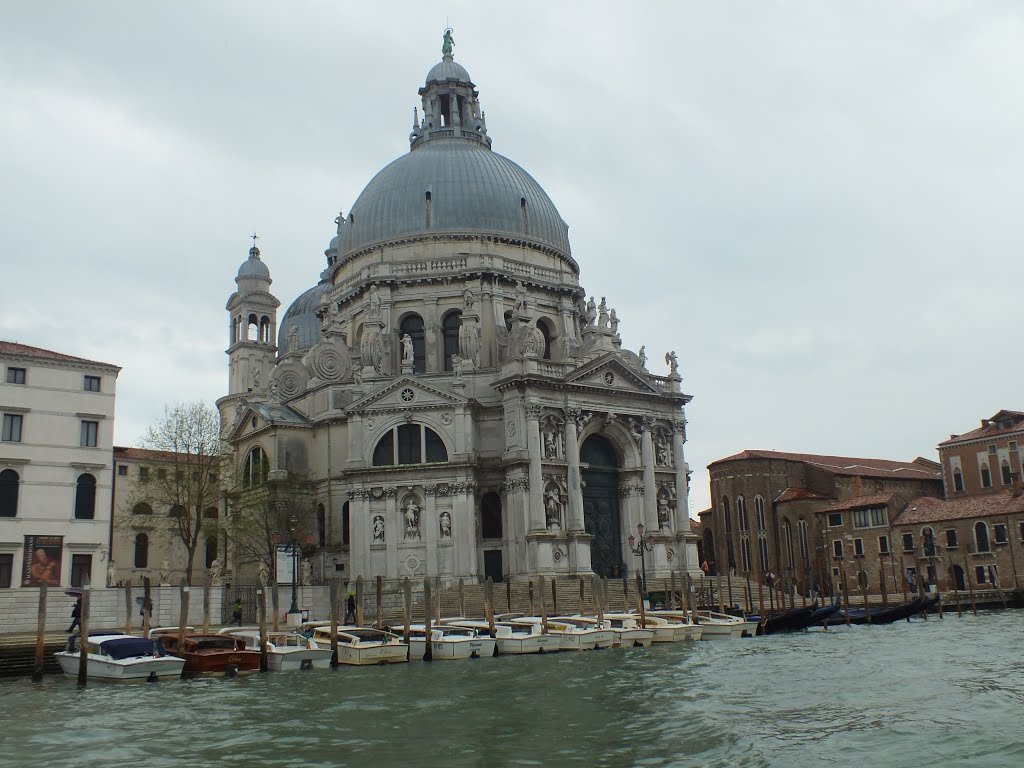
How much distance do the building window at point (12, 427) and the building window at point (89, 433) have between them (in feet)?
6.54

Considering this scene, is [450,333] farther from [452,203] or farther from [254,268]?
[254,268]

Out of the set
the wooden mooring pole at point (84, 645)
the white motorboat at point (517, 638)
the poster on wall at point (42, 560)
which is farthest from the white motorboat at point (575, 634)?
the poster on wall at point (42, 560)

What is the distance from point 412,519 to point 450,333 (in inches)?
406

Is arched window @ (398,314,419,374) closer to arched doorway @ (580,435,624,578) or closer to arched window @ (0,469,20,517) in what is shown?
arched doorway @ (580,435,624,578)

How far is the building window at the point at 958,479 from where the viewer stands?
59.4 metres

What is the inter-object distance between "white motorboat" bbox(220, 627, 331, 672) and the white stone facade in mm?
10128

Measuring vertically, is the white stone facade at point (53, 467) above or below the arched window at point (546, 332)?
below

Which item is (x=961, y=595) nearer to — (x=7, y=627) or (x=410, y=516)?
(x=410, y=516)

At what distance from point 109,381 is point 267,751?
24.0 metres

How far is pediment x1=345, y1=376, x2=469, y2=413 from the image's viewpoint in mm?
44000

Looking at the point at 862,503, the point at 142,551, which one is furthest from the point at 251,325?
the point at 862,503

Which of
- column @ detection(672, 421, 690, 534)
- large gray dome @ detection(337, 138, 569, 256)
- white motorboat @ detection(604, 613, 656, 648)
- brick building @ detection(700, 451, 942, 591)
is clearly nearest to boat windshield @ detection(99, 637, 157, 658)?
white motorboat @ detection(604, 613, 656, 648)

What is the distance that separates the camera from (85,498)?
116ft

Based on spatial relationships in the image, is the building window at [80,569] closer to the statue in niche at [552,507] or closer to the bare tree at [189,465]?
the bare tree at [189,465]
